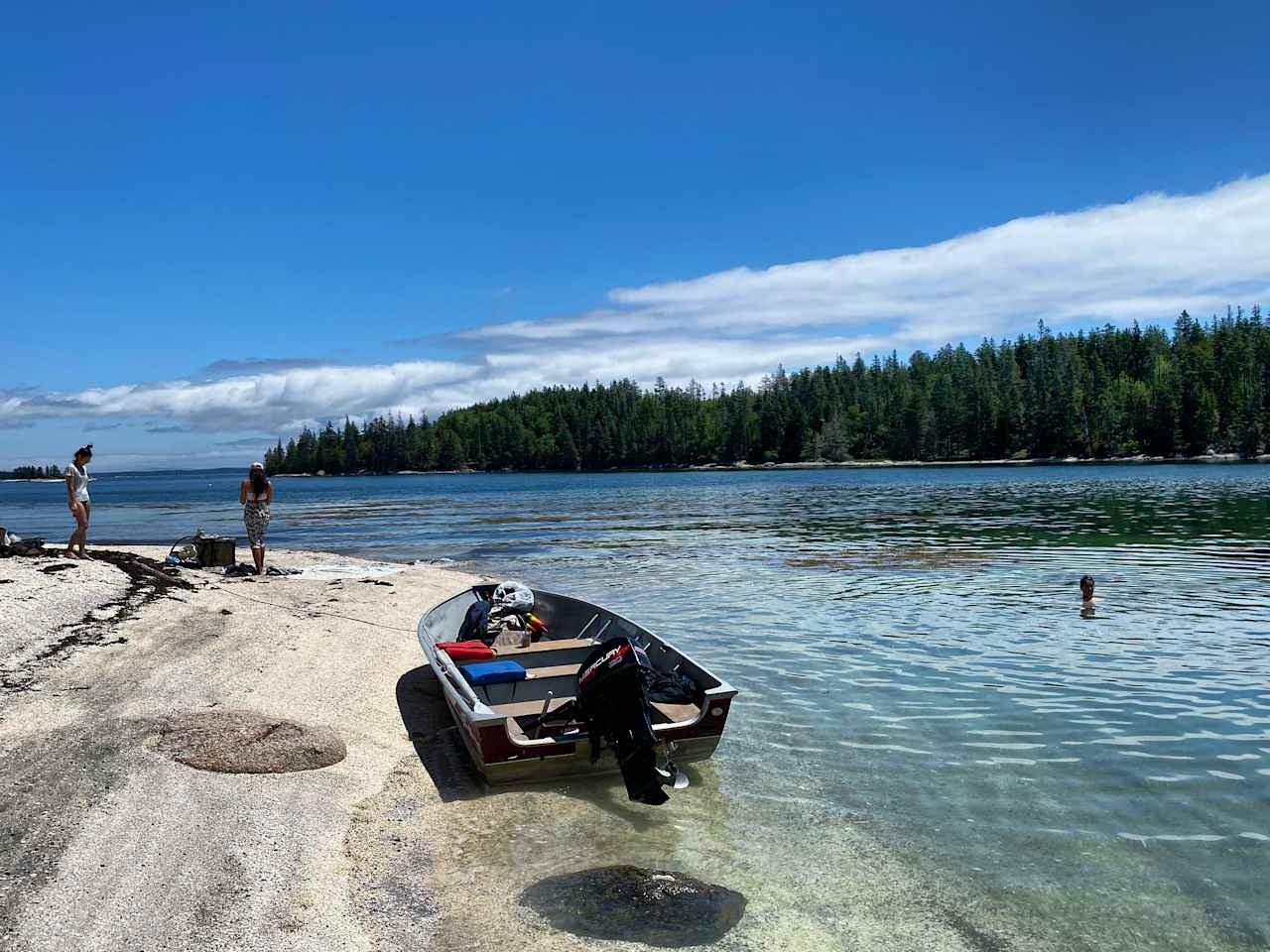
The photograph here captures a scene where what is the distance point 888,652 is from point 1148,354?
639ft

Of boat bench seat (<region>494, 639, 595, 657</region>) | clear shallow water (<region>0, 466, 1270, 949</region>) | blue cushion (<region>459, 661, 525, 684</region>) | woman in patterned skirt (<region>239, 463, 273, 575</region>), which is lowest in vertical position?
clear shallow water (<region>0, 466, 1270, 949</region>)

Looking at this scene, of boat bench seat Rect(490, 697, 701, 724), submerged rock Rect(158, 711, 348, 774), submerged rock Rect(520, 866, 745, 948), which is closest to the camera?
submerged rock Rect(520, 866, 745, 948)

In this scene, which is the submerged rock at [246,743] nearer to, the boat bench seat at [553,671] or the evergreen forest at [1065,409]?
the boat bench seat at [553,671]

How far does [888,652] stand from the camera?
1360 centimetres

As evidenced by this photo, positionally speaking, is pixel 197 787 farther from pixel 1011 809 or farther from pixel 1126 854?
pixel 1126 854

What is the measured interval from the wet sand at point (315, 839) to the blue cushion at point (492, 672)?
77 centimetres

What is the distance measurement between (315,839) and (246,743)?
91.0 inches

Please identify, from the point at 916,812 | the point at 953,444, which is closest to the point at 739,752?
the point at 916,812

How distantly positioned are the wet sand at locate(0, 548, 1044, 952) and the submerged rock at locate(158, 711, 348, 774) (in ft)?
0.54

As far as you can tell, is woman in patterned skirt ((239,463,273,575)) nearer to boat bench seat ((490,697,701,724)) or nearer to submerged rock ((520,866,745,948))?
boat bench seat ((490,697,701,724))

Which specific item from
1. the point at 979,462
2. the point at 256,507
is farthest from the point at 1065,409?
the point at 256,507

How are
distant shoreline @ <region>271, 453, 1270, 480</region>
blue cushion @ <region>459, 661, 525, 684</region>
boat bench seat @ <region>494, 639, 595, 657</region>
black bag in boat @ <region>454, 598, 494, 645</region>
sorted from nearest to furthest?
blue cushion @ <region>459, 661, 525, 684</region> → boat bench seat @ <region>494, 639, 595, 657</region> → black bag in boat @ <region>454, 598, 494, 645</region> → distant shoreline @ <region>271, 453, 1270, 480</region>

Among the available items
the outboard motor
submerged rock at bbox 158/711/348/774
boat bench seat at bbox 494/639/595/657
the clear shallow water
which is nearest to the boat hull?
the outboard motor

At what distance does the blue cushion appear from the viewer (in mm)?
9922
